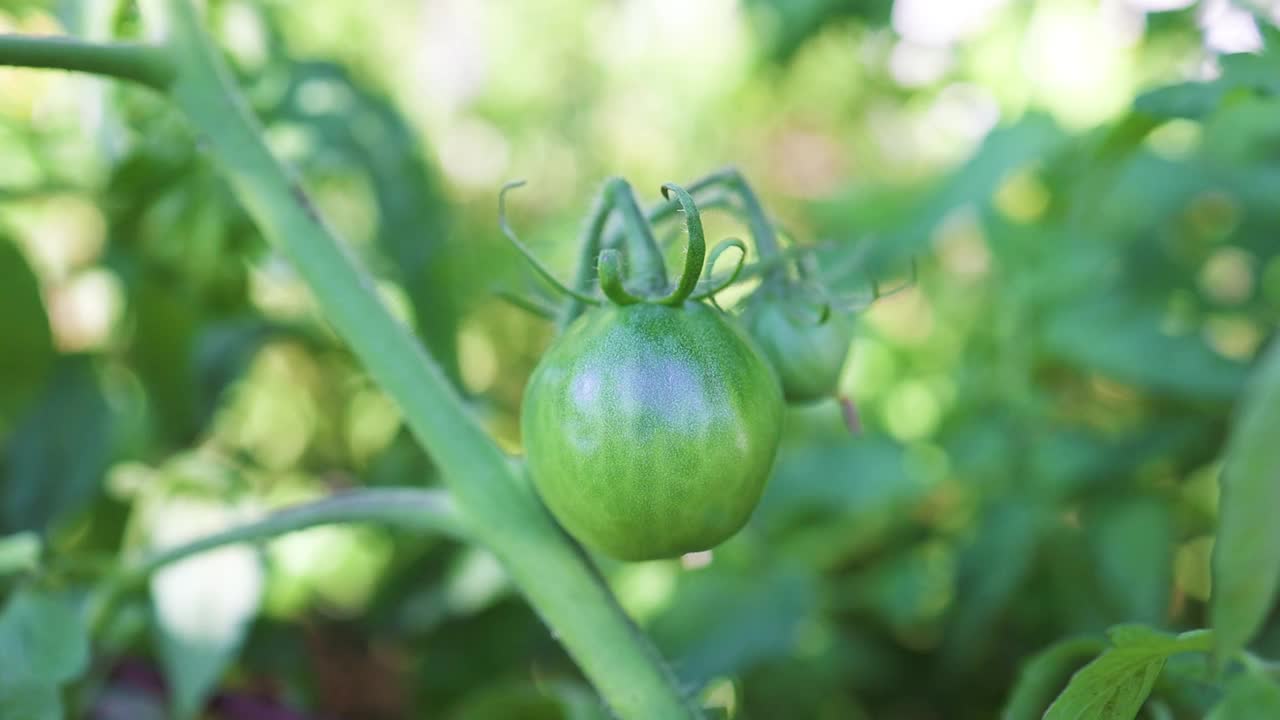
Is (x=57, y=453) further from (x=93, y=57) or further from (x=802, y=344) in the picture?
(x=802, y=344)

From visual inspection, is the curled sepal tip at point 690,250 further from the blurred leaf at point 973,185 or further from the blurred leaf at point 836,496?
the blurred leaf at point 836,496

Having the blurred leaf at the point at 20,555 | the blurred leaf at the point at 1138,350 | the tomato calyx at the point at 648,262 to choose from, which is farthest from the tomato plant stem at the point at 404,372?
the blurred leaf at the point at 1138,350

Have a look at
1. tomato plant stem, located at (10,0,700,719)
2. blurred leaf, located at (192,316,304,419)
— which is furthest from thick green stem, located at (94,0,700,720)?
blurred leaf, located at (192,316,304,419)

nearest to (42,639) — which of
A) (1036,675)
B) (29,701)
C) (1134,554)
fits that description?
(29,701)

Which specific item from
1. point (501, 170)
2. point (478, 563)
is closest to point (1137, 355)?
point (478, 563)

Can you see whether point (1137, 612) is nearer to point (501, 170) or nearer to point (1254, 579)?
point (1254, 579)
